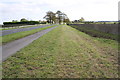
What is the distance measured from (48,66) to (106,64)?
2406mm

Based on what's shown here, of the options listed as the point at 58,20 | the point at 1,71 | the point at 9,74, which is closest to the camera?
the point at 9,74

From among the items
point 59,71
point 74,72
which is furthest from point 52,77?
point 74,72

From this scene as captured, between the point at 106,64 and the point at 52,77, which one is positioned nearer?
the point at 52,77

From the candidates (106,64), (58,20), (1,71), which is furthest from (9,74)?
(58,20)

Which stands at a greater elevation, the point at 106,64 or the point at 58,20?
the point at 58,20

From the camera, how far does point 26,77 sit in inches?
179

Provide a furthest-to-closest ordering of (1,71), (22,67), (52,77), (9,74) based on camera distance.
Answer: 1. (22,67)
2. (1,71)
3. (9,74)
4. (52,77)

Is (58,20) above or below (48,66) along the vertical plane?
above

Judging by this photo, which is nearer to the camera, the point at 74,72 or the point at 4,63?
the point at 74,72

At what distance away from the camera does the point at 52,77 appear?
4520 mm

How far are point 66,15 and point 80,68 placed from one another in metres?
144

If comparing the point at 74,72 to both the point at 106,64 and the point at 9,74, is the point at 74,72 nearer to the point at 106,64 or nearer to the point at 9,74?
the point at 106,64

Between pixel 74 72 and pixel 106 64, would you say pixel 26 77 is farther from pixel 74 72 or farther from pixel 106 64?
pixel 106 64

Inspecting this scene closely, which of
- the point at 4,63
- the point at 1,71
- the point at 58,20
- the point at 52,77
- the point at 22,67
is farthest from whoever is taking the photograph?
the point at 58,20
